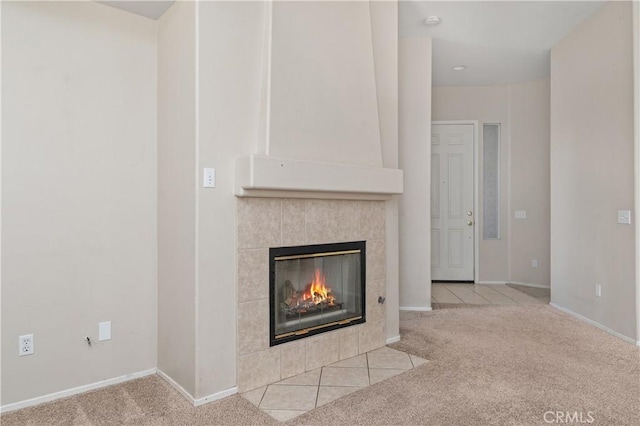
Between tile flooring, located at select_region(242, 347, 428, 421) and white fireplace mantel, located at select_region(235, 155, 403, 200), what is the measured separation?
113 centimetres

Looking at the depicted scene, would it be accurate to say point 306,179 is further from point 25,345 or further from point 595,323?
point 595,323

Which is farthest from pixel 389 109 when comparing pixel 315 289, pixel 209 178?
pixel 209 178

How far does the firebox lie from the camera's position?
2.63m

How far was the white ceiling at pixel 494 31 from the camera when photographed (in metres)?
3.81

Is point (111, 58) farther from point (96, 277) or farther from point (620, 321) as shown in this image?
point (620, 321)

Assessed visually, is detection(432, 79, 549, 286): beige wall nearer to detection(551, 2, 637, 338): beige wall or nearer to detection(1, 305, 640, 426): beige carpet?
detection(551, 2, 637, 338): beige wall

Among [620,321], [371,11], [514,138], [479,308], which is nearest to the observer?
[371,11]

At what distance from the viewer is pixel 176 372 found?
8.32 ft

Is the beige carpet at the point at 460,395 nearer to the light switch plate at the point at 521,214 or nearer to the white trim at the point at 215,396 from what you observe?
the white trim at the point at 215,396

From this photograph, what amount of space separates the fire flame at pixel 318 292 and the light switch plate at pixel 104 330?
1.21 metres

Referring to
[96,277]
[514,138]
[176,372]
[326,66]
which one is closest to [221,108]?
[326,66]

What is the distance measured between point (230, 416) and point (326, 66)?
213 cm

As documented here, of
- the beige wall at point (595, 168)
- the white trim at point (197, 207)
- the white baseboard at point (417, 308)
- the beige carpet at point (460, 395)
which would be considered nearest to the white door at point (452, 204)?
the beige wall at point (595, 168)

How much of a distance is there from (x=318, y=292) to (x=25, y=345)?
1706 mm
